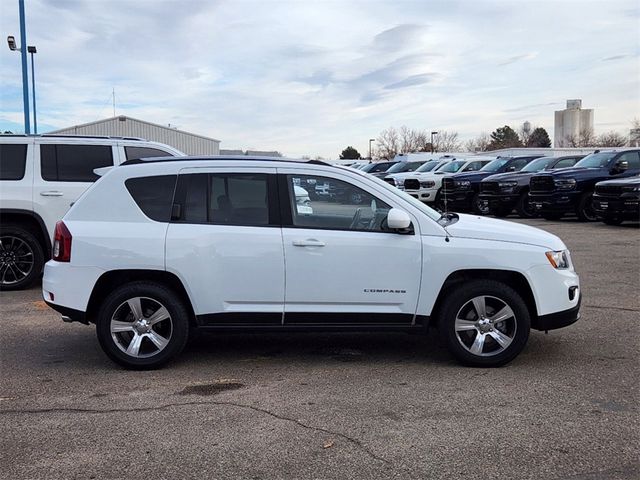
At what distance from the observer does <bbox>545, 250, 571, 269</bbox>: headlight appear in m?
5.23

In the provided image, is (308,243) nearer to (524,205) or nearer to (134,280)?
(134,280)

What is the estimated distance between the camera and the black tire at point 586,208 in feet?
55.9

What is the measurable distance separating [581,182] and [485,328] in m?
13.2

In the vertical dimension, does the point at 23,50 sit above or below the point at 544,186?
above

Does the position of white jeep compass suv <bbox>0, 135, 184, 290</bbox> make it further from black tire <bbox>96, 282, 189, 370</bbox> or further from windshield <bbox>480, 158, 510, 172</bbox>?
windshield <bbox>480, 158, 510, 172</bbox>

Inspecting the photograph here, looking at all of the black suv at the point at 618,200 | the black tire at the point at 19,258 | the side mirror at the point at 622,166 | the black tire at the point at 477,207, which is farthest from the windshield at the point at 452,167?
the black tire at the point at 19,258

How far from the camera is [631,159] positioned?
56.4ft

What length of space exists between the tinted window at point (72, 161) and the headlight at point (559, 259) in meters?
6.31

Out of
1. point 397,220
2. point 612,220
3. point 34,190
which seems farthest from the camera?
point 612,220

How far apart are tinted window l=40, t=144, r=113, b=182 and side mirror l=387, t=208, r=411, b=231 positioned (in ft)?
17.5

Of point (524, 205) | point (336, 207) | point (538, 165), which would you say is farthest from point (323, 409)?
point (538, 165)

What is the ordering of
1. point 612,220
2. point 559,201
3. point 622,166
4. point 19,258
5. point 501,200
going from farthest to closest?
point 501,200 < point 559,201 < point 622,166 < point 612,220 < point 19,258

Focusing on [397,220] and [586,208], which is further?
[586,208]

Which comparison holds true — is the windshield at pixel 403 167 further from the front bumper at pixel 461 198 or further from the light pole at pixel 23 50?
the light pole at pixel 23 50
